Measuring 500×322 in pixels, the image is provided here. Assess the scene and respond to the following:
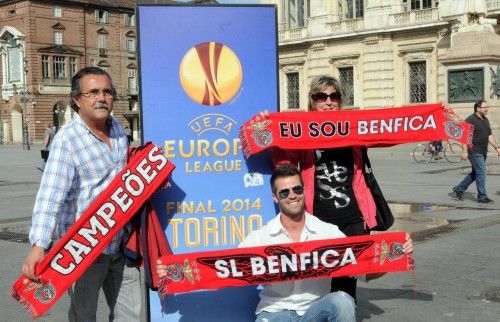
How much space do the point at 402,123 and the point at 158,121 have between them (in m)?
1.67

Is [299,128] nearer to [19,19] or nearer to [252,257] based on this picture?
[252,257]

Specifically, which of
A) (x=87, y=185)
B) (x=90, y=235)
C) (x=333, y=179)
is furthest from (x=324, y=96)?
(x=90, y=235)

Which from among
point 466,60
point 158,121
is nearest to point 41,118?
point 466,60

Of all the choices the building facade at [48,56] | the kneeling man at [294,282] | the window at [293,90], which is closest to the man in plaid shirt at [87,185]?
the kneeling man at [294,282]

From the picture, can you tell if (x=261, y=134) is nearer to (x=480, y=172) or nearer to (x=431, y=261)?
(x=431, y=261)

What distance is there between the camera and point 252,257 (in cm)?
410

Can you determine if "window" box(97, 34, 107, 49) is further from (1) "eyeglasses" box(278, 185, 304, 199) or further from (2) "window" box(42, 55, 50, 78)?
(1) "eyeglasses" box(278, 185, 304, 199)

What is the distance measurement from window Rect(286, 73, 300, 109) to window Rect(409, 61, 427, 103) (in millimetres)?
9363

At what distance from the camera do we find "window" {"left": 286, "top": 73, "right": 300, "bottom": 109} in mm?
47094

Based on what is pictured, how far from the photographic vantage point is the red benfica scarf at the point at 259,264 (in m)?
4.07

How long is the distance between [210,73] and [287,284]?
1.41 metres

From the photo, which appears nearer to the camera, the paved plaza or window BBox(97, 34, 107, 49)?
the paved plaza

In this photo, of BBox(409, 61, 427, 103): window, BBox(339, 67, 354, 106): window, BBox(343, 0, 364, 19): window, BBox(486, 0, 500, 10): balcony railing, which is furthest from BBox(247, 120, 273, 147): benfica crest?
BBox(343, 0, 364, 19): window

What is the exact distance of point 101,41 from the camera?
7600 cm
